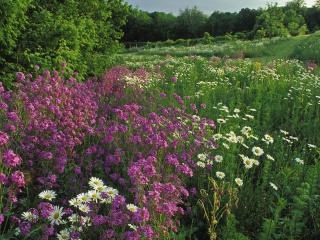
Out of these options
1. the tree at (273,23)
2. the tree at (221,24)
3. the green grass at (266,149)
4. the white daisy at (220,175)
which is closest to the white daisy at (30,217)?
the green grass at (266,149)

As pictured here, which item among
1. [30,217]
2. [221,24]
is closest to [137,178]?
[30,217]

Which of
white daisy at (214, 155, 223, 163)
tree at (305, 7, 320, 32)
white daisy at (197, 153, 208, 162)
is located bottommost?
white daisy at (214, 155, 223, 163)

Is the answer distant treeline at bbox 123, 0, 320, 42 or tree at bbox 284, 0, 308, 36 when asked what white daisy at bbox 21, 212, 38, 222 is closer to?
tree at bbox 284, 0, 308, 36

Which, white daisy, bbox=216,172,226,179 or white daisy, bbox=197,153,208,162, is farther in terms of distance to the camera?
white daisy, bbox=197,153,208,162

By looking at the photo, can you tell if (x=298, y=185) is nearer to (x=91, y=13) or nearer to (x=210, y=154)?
(x=210, y=154)

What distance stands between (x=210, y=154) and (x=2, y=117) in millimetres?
2338

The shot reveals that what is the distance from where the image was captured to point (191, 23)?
84438 millimetres

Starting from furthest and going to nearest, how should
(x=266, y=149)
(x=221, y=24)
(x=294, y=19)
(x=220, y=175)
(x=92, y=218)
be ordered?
1. (x=221, y=24)
2. (x=294, y=19)
3. (x=266, y=149)
4. (x=220, y=175)
5. (x=92, y=218)

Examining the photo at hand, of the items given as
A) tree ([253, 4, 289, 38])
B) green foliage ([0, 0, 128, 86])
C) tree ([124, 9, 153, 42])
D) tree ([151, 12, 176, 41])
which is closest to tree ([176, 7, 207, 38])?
tree ([151, 12, 176, 41])

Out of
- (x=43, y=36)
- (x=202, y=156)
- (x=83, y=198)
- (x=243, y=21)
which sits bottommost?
(x=202, y=156)

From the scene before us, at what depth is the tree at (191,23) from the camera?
83.8 m

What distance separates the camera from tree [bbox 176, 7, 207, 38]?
83.8 meters

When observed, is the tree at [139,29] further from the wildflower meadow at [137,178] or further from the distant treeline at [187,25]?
the wildflower meadow at [137,178]

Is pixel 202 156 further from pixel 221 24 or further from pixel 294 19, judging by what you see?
pixel 221 24
